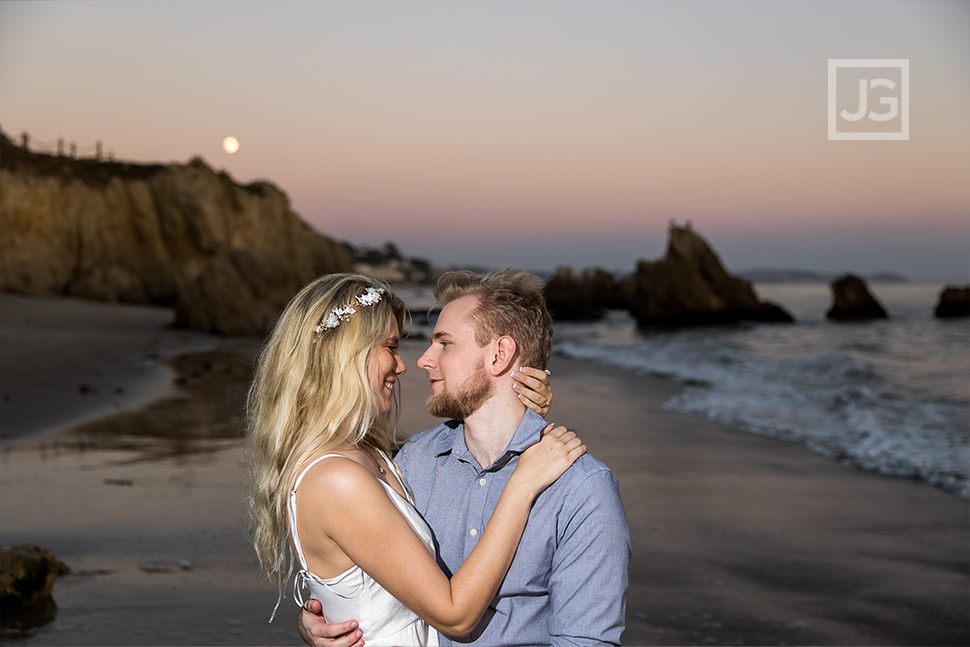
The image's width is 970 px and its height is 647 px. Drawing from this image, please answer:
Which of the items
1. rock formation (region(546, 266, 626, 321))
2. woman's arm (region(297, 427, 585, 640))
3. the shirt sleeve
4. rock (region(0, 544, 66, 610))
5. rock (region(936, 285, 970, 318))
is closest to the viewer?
woman's arm (region(297, 427, 585, 640))

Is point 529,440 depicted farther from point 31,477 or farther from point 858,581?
point 31,477

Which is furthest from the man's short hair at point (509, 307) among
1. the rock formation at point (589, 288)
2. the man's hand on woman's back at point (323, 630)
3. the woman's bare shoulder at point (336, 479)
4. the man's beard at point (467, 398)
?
the rock formation at point (589, 288)

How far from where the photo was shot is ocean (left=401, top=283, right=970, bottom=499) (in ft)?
35.3

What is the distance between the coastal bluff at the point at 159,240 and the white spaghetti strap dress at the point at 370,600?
25.5 metres

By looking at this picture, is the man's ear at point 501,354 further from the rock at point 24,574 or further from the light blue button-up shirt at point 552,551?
the rock at point 24,574

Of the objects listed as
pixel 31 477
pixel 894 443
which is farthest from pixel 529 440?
pixel 894 443

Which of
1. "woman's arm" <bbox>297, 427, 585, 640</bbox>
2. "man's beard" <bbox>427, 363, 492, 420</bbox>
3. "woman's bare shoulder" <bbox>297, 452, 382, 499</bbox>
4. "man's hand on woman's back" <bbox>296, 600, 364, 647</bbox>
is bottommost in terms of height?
"man's hand on woman's back" <bbox>296, 600, 364, 647</bbox>

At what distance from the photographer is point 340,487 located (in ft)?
8.10

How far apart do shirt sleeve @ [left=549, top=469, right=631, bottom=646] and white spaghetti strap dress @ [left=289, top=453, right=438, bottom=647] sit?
1.47 feet

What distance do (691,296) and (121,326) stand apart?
103 ft

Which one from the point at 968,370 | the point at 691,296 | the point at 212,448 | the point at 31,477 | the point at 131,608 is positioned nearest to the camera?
the point at 131,608

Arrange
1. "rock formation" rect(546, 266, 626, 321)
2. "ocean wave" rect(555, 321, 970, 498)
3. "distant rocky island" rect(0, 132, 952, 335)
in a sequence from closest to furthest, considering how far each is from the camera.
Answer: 1. "ocean wave" rect(555, 321, 970, 498)
2. "distant rocky island" rect(0, 132, 952, 335)
3. "rock formation" rect(546, 266, 626, 321)

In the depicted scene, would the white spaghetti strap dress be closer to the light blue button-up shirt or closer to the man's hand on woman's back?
the man's hand on woman's back

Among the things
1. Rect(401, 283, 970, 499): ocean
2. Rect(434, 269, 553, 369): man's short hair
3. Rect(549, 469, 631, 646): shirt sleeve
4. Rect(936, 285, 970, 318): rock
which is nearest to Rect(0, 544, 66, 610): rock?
Rect(434, 269, 553, 369): man's short hair
